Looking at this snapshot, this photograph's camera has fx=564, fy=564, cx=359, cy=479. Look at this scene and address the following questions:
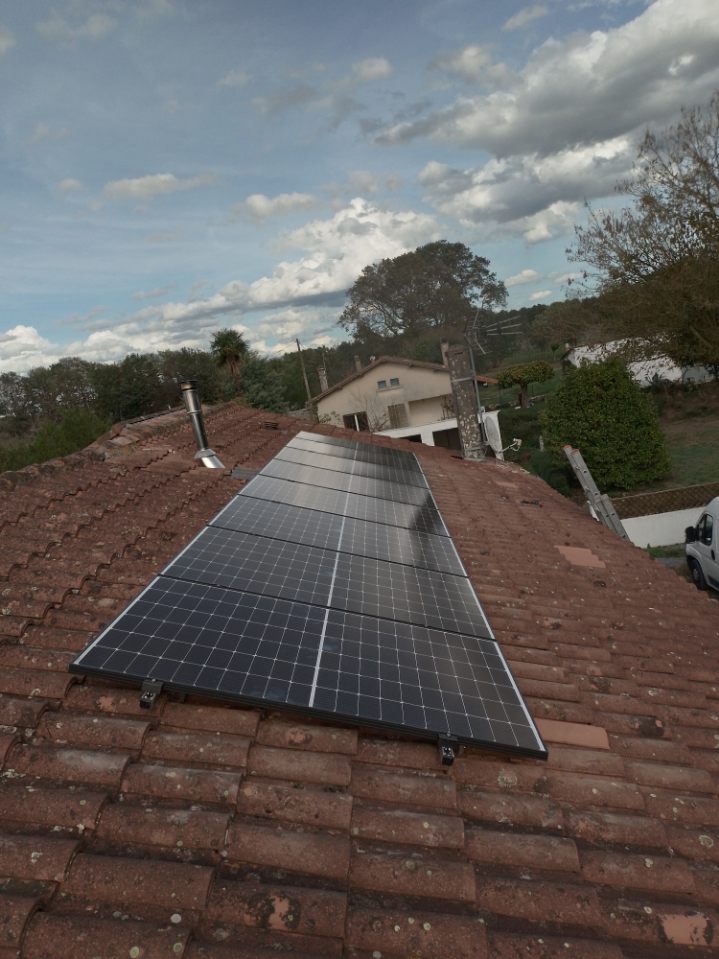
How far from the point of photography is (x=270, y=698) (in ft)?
10.0

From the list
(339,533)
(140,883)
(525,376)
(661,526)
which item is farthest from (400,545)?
(525,376)

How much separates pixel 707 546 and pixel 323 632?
13547 millimetres

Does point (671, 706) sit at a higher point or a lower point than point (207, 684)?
lower

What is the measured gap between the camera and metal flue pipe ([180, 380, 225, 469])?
340 inches

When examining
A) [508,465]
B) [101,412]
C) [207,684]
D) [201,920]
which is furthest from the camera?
[101,412]

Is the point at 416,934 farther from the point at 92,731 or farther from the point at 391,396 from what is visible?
the point at 391,396

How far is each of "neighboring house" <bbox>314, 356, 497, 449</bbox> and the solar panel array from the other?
3461 centimetres

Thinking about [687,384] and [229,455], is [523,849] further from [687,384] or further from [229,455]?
[687,384]

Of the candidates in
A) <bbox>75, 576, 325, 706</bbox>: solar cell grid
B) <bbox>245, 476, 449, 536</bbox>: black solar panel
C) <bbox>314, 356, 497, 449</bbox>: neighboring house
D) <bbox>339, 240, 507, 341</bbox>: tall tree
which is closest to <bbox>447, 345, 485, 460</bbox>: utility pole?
<bbox>245, 476, 449, 536</bbox>: black solar panel

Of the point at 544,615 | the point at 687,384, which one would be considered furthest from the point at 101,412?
the point at 544,615

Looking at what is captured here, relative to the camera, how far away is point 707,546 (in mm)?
14078

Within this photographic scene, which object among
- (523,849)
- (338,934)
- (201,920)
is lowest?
(523,849)

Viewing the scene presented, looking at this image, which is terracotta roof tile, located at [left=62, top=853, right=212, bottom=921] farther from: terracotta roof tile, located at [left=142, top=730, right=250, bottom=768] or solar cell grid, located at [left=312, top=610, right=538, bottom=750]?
solar cell grid, located at [left=312, top=610, right=538, bottom=750]

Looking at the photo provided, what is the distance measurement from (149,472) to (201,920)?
6.36 metres
